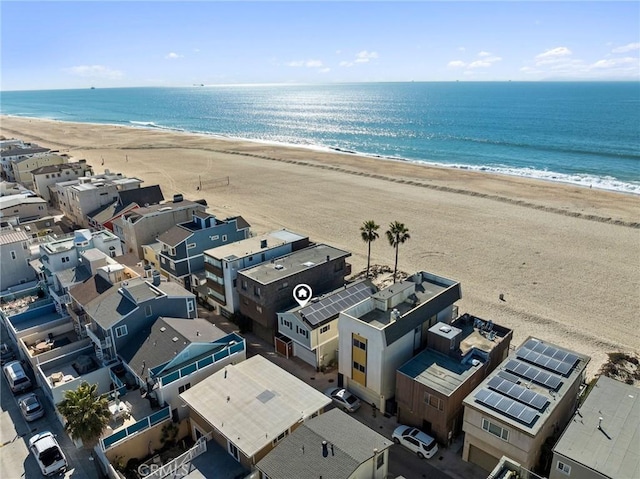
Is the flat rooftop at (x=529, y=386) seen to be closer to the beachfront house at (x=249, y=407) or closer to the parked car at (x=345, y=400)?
the parked car at (x=345, y=400)

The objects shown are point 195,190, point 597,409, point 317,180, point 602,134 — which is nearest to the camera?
point 597,409

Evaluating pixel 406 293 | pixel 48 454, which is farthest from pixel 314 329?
pixel 48 454

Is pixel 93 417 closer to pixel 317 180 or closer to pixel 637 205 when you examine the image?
pixel 317 180

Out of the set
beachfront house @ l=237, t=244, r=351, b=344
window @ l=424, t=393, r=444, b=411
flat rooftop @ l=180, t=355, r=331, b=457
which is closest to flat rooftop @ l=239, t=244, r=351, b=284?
beachfront house @ l=237, t=244, r=351, b=344

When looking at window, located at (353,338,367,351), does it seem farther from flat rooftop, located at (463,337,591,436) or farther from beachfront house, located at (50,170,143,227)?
beachfront house, located at (50,170,143,227)

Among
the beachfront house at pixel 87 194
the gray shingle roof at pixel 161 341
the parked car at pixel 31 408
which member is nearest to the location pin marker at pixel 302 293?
the gray shingle roof at pixel 161 341

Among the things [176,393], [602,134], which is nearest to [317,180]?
[176,393]
